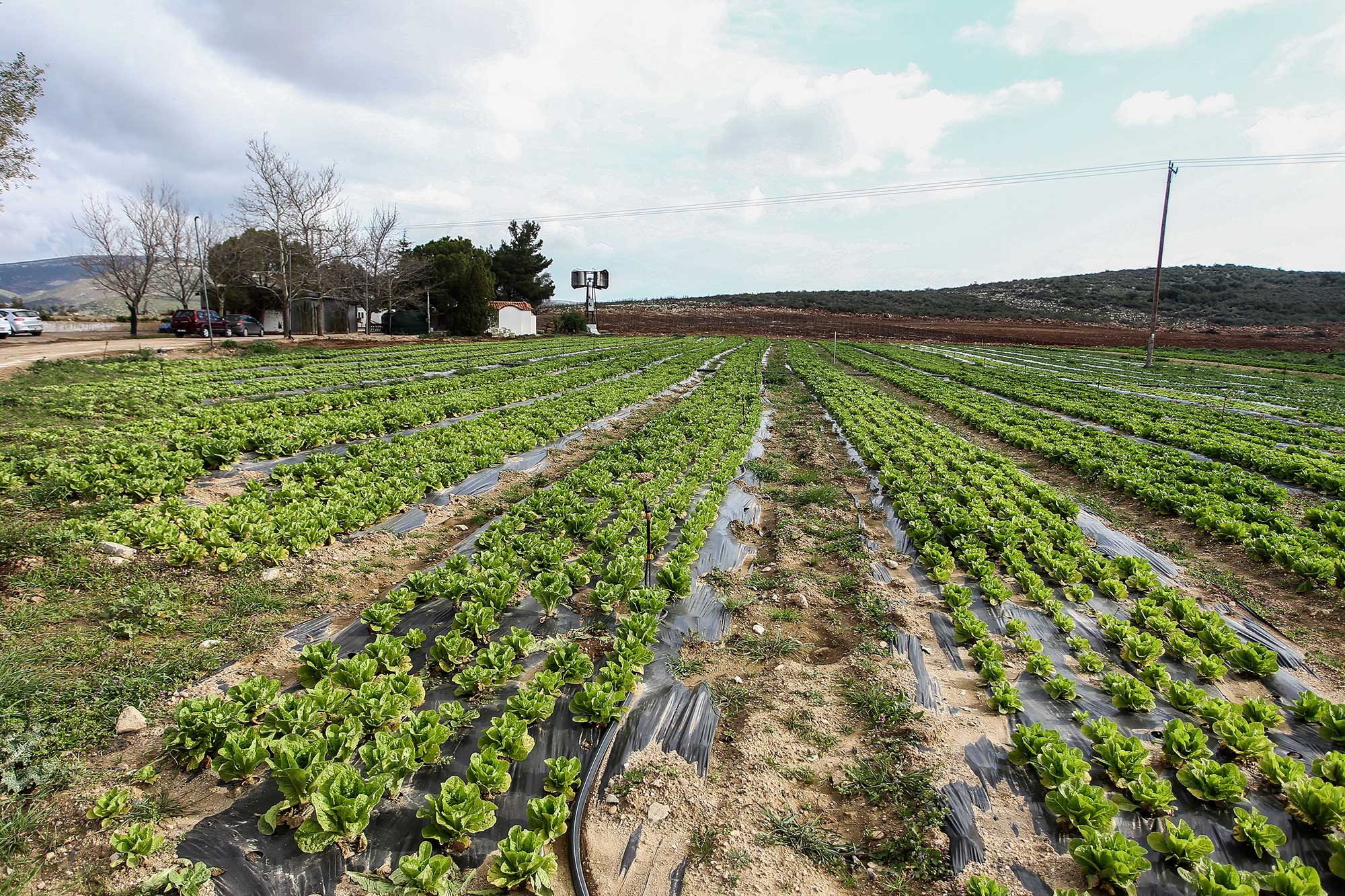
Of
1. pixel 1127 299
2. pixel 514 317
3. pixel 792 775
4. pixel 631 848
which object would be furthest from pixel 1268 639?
pixel 1127 299

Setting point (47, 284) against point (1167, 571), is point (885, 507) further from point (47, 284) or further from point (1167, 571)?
point (47, 284)

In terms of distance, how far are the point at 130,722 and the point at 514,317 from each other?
56290 mm

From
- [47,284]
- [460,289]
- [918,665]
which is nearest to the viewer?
[918,665]

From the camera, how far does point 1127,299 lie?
9875 cm

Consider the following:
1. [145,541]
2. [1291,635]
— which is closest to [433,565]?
[145,541]

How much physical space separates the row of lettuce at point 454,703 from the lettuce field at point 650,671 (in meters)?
0.03

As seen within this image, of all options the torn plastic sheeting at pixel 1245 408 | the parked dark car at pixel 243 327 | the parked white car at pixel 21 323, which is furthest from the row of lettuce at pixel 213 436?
the parked white car at pixel 21 323

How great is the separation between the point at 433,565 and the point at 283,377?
53.4 ft

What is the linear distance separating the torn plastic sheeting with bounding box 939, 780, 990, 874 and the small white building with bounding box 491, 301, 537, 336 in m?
55.4

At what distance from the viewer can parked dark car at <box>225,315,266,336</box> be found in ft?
129

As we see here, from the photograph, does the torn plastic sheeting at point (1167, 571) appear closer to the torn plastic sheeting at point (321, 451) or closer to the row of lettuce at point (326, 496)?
the row of lettuce at point (326, 496)

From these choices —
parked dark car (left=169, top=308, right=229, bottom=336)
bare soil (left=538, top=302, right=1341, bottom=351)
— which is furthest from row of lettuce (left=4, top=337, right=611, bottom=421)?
bare soil (left=538, top=302, right=1341, bottom=351)

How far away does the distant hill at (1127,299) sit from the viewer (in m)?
84.6

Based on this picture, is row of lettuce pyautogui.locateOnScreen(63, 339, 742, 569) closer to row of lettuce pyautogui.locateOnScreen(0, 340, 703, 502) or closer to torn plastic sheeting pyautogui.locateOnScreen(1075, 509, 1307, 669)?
row of lettuce pyautogui.locateOnScreen(0, 340, 703, 502)
